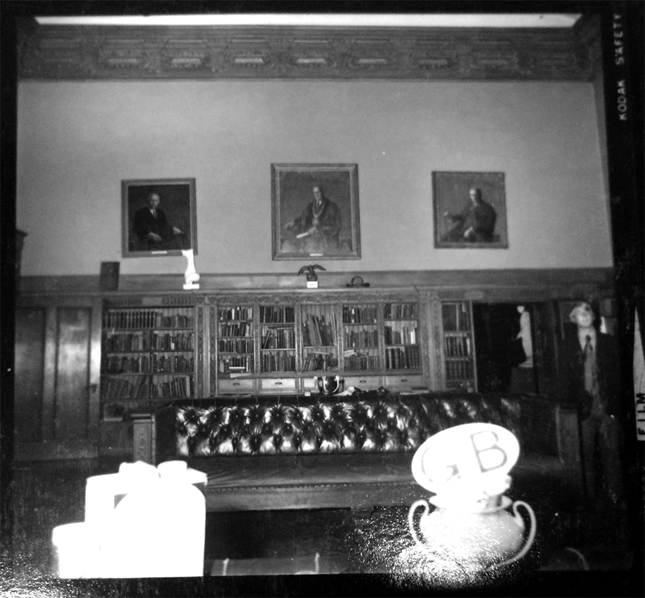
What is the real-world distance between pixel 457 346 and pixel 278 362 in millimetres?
678

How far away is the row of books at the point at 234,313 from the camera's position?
1.59 m

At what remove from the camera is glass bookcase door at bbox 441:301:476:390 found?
154 centimetres

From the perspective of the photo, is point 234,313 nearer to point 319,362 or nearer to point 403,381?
point 319,362

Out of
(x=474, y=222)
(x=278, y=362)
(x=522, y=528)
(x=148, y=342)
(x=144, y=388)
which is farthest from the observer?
(x=474, y=222)

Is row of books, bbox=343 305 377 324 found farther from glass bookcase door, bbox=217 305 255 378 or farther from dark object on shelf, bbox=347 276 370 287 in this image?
glass bookcase door, bbox=217 305 255 378

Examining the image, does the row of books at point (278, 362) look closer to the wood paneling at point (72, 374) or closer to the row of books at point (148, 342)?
the row of books at point (148, 342)

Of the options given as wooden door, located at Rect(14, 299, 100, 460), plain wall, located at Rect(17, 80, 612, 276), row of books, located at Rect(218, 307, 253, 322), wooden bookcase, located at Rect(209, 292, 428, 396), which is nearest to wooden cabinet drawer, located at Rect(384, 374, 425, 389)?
wooden bookcase, located at Rect(209, 292, 428, 396)

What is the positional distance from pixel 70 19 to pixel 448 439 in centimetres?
203

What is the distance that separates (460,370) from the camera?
1.54 metres

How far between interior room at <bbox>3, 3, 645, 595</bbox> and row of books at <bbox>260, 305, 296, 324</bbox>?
2 centimetres

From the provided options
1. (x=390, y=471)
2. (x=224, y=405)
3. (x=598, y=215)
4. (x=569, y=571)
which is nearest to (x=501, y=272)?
(x=598, y=215)

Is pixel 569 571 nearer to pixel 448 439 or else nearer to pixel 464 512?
pixel 464 512

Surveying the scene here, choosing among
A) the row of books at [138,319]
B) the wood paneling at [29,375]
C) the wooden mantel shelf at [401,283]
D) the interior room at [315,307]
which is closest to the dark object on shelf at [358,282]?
the wooden mantel shelf at [401,283]

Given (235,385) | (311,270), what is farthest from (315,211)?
(235,385)
